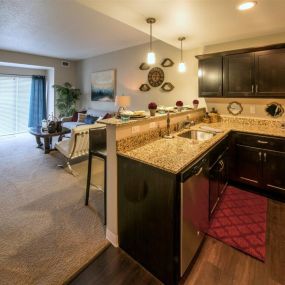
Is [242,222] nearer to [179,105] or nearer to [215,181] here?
[215,181]

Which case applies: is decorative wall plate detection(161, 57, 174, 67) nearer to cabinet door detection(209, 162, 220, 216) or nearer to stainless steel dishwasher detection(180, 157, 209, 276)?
cabinet door detection(209, 162, 220, 216)

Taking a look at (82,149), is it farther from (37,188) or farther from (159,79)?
(159,79)

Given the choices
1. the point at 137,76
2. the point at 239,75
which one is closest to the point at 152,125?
the point at 239,75

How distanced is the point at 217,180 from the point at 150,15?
2092 millimetres

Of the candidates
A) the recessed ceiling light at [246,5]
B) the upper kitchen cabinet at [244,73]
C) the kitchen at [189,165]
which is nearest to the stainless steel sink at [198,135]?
the kitchen at [189,165]

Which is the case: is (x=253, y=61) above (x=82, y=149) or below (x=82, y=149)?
above

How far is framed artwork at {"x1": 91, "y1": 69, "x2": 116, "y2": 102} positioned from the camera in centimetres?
589

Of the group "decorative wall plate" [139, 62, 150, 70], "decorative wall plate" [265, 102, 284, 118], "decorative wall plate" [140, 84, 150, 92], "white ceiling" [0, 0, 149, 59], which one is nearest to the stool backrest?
"white ceiling" [0, 0, 149, 59]

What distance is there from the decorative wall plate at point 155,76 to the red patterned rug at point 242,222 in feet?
9.37

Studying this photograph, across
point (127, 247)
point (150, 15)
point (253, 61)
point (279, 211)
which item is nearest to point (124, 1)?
point (150, 15)

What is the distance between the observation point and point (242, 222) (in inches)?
92.5

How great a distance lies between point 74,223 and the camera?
2.33 m

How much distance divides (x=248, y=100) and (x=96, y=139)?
2.64m

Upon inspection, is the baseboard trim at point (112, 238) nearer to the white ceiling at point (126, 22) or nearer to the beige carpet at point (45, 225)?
the beige carpet at point (45, 225)
